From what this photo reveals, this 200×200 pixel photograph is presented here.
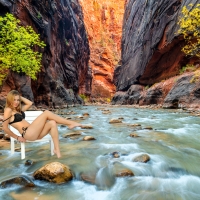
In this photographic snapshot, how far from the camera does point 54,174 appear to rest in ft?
9.64

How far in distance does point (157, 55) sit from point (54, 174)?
2634 cm

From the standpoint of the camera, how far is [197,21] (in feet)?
33.6

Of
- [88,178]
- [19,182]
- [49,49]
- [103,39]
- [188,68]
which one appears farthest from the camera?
[103,39]

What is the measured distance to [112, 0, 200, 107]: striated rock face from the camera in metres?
21.6

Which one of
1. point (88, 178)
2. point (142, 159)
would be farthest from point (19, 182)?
point (142, 159)

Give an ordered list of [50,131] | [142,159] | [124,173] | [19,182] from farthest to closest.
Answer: [142,159], [50,131], [124,173], [19,182]

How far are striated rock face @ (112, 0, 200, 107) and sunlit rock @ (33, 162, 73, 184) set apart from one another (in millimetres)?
15121

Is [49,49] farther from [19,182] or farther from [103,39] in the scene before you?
[103,39]

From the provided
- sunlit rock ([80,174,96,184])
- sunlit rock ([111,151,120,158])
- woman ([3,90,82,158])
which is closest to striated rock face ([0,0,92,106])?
woman ([3,90,82,158])

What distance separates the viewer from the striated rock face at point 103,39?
251 ft

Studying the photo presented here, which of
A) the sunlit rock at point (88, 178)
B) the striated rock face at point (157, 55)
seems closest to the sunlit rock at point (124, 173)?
the sunlit rock at point (88, 178)

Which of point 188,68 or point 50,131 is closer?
point 50,131

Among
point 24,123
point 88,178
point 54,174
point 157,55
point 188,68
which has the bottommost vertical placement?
point 88,178

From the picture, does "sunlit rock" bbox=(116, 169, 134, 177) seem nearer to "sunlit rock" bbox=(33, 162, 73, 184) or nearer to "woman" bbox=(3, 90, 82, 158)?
"sunlit rock" bbox=(33, 162, 73, 184)
